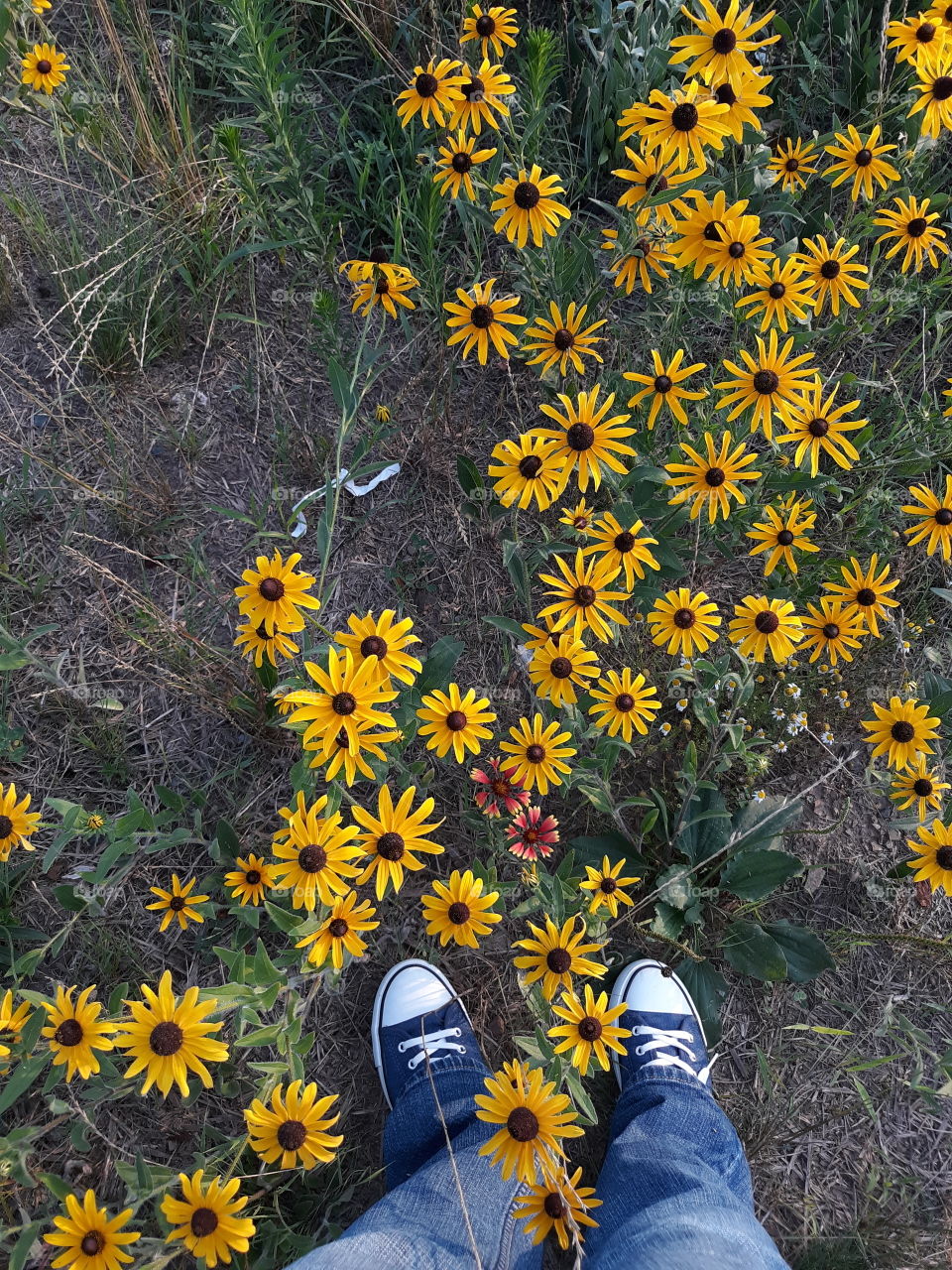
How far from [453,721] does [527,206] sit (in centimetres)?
112

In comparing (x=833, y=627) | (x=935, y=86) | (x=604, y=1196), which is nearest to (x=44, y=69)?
(x=935, y=86)

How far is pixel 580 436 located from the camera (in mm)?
1833

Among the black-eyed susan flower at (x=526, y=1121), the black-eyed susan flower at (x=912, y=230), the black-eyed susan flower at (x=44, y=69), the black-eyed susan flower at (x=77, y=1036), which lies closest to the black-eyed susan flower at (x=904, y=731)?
the black-eyed susan flower at (x=526, y=1121)

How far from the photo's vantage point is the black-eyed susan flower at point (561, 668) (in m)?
1.80

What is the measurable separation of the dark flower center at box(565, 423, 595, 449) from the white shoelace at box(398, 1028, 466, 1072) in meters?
1.34

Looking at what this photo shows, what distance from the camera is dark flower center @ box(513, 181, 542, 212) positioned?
6.27ft

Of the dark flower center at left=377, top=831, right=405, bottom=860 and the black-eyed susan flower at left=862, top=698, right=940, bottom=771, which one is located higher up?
the dark flower center at left=377, top=831, right=405, bottom=860

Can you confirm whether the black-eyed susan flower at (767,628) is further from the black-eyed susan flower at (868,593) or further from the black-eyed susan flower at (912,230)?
the black-eyed susan flower at (912,230)

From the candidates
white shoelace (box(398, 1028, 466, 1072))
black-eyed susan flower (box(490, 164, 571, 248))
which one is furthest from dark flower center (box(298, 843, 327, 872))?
black-eyed susan flower (box(490, 164, 571, 248))

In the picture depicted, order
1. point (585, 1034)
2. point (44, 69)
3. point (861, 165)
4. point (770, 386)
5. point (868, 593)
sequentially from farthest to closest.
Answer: point (44, 69)
point (861, 165)
point (868, 593)
point (770, 386)
point (585, 1034)

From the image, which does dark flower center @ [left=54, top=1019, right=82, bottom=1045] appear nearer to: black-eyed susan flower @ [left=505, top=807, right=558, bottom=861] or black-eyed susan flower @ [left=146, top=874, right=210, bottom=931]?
black-eyed susan flower @ [left=146, top=874, right=210, bottom=931]

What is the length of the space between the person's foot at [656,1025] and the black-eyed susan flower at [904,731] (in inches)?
28.1

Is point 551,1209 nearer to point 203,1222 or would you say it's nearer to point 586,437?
point 203,1222

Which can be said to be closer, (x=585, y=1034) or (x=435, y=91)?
(x=585, y=1034)
